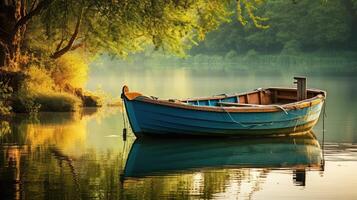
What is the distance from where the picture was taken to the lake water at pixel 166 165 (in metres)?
16.0

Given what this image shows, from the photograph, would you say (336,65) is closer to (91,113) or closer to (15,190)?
(91,113)

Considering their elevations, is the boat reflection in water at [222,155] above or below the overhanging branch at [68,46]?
below

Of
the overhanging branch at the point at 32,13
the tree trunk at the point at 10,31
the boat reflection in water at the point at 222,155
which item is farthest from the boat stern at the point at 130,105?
the tree trunk at the point at 10,31

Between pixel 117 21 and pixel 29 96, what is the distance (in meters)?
3.87

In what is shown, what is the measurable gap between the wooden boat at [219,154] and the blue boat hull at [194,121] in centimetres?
21

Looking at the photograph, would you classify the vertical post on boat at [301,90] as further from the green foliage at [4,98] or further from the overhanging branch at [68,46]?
the overhanging branch at [68,46]

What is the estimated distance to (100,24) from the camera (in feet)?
111

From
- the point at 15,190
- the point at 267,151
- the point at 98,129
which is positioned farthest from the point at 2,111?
the point at 15,190

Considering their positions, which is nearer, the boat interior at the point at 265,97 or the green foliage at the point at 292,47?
the boat interior at the point at 265,97

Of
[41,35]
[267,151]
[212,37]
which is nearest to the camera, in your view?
[267,151]

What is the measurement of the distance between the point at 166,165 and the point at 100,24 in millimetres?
15102

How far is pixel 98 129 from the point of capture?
27.5 metres

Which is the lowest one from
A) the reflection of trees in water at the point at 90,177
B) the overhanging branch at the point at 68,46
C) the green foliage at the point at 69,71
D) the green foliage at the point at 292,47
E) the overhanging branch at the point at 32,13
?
the reflection of trees in water at the point at 90,177

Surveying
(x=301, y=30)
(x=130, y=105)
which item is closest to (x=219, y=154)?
(x=130, y=105)
